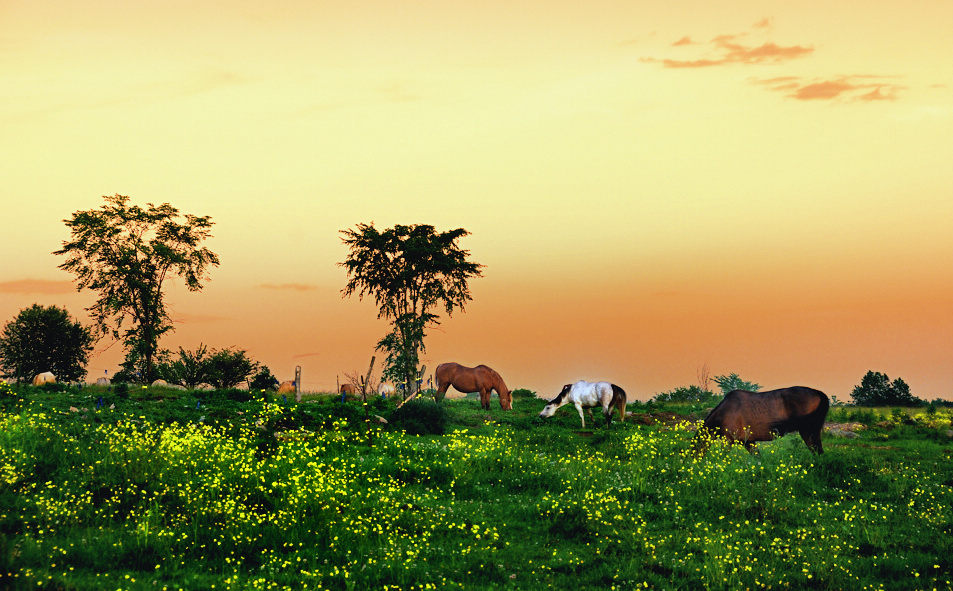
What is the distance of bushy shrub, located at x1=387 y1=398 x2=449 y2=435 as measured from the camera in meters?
23.8

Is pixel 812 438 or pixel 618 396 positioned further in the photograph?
pixel 618 396

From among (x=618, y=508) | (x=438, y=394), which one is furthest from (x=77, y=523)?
(x=438, y=394)

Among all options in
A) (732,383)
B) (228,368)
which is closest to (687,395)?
(732,383)

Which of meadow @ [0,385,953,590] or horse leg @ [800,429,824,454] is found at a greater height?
horse leg @ [800,429,824,454]

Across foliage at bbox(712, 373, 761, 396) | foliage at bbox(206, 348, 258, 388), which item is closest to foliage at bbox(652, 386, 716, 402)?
foliage at bbox(712, 373, 761, 396)

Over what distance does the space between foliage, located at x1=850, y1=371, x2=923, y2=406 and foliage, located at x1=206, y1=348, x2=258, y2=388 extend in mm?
40646

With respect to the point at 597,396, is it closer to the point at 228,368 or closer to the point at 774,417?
the point at 774,417

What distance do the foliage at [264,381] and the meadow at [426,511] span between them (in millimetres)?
20753

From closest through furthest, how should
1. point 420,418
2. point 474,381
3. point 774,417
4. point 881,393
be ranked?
point 774,417, point 420,418, point 474,381, point 881,393

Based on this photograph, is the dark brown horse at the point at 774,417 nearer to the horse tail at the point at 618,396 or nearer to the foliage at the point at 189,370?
the horse tail at the point at 618,396

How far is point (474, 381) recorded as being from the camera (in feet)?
123

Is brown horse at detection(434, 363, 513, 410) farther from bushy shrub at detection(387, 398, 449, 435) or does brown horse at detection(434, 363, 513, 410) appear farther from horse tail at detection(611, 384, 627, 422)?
bushy shrub at detection(387, 398, 449, 435)

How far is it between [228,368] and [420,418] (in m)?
27.7

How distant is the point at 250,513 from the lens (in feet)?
43.9
